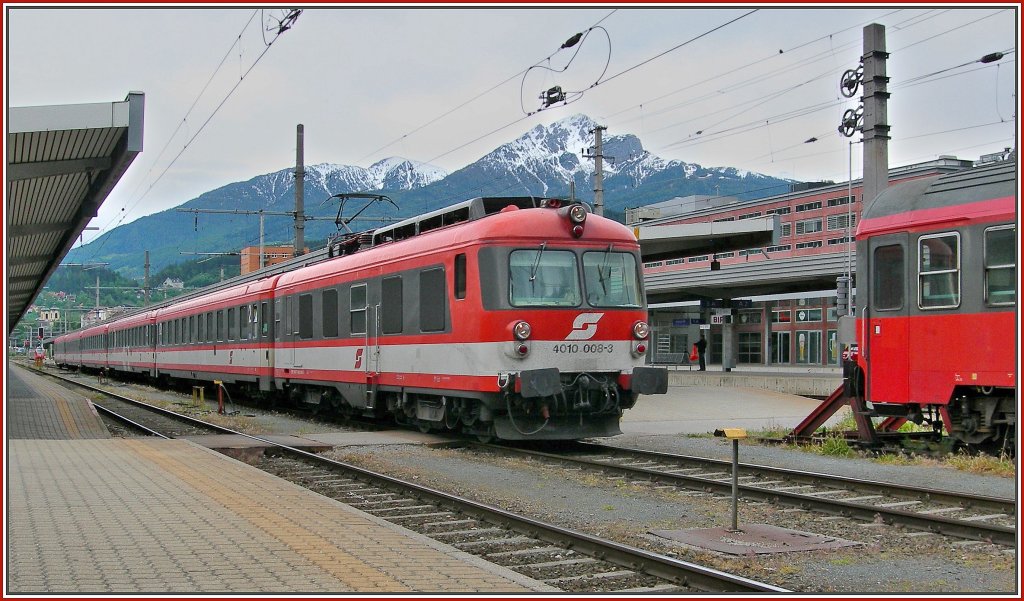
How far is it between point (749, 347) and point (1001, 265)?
53298 mm

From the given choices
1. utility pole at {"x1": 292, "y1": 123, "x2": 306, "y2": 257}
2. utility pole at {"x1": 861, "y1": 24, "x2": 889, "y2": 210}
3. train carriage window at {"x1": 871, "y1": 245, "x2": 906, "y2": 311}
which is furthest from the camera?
utility pole at {"x1": 292, "y1": 123, "x2": 306, "y2": 257}

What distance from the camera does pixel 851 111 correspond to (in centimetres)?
2022

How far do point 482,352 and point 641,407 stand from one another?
33.2 feet

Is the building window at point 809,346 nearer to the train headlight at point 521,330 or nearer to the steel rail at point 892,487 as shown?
the steel rail at point 892,487

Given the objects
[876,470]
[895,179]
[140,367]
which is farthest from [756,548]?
[895,179]

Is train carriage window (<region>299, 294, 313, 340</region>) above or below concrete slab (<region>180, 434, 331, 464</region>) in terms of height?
above

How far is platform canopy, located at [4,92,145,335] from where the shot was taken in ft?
45.9

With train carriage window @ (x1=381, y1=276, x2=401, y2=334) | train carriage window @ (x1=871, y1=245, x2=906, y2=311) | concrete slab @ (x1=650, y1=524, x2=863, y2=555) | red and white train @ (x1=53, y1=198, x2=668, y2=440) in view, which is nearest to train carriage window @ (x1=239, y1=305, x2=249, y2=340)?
red and white train @ (x1=53, y1=198, x2=668, y2=440)

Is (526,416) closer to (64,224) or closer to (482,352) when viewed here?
(482,352)

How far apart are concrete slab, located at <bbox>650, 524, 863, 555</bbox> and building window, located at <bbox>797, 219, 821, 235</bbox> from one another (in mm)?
68911

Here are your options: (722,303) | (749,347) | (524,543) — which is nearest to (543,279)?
(524,543)

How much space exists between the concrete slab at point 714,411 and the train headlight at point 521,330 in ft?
17.9

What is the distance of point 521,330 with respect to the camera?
13.8 metres

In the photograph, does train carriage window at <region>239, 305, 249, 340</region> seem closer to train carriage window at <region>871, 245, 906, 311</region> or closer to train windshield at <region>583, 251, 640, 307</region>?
train windshield at <region>583, 251, 640, 307</region>
